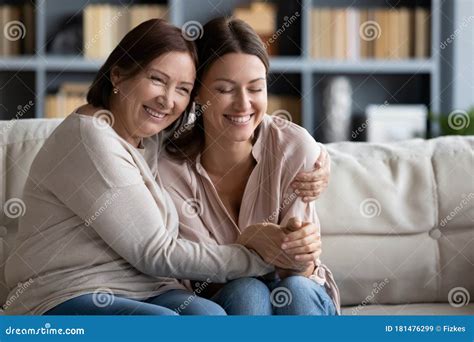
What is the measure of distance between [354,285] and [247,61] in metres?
0.49

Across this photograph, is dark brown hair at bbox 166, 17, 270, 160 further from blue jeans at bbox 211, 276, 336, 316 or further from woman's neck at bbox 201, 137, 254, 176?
blue jeans at bbox 211, 276, 336, 316

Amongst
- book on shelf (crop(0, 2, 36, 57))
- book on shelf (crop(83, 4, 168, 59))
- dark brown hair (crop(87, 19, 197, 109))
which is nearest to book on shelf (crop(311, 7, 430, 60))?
book on shelf (crop(83, 4, 168, 59))

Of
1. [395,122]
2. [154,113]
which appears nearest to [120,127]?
[154,113]

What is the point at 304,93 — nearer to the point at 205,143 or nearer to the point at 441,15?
the point at 441,15

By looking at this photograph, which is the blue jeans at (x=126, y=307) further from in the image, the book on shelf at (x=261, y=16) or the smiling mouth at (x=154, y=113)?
the book on shelf at (x=261, y=16)

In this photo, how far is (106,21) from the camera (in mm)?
2445

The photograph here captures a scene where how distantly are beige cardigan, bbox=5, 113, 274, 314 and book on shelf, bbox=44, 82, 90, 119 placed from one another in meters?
1.20

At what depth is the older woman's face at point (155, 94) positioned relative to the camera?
104 centimetres

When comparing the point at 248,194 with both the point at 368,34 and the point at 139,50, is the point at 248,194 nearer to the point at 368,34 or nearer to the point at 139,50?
the point at 139,50

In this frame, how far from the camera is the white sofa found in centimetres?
→ 137

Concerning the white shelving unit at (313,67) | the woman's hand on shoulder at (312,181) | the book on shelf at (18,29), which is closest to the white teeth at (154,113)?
the woman's hand on shoulder at (312,181)

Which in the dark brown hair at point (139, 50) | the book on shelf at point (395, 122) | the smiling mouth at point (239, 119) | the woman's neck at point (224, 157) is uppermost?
the dark brown hair at point (139, 50)

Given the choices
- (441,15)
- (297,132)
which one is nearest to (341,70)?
(441,15)

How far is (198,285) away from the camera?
1.13m
